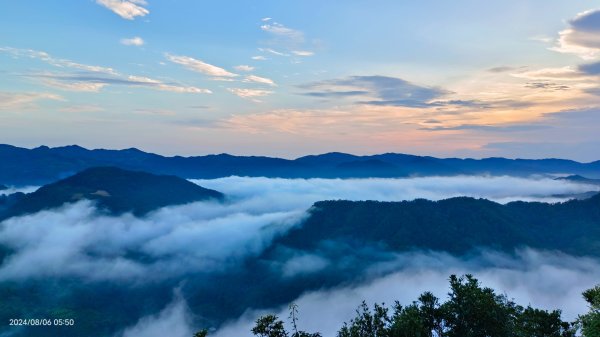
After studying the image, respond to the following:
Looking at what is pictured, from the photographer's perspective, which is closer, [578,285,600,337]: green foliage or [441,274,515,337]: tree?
[578,285,600,337]: green foliage

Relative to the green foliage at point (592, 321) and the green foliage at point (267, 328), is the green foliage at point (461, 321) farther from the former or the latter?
the green foliage at point (592, 321)

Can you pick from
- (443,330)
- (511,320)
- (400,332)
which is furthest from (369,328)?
(511,320)

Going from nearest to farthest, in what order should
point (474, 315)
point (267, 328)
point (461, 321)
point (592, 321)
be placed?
point (592, 321) < point (267, 328) < point (474, 315) < point (461, 321)

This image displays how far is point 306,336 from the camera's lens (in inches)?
2186

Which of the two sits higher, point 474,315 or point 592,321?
point 592,321

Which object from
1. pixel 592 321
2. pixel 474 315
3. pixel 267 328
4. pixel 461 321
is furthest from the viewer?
pixel 461 321

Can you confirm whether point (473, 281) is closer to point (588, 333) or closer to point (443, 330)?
point (443, 330)

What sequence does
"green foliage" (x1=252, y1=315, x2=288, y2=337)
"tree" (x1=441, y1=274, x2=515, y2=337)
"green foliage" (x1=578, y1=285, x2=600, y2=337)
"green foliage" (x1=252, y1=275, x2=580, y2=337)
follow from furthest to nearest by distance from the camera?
"tree" (x1=441, y1=274, x2=515, y2=337) < "green foliage" (x1=252, y1=275, x2=580, y2=337) < "green foliage" (x1=252, y1=315, x2=288, y2=337) < "green foliage" (x1=578, y1=285, x2=600, y2=337)

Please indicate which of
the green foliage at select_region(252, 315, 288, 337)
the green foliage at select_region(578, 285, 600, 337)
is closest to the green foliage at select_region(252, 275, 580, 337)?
the green foliage at select_region(252, 315, 288, 337)

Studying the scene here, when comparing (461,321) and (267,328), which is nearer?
(267,328)

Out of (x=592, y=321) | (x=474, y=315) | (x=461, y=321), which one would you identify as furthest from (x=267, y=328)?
(x=592, y=321)

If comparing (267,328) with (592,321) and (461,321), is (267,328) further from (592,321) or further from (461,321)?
(592,321)

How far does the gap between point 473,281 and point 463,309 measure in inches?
→ 225

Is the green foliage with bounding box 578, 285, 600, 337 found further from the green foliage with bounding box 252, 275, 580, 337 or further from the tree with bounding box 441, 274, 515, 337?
the tree with bounding box 441, 274, 515, 337
